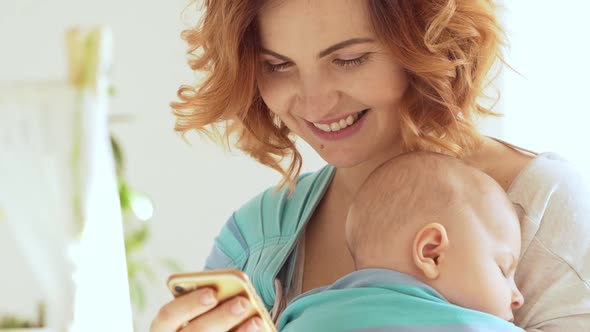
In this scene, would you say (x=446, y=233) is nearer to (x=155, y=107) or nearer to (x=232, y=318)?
(x=232, y=318)

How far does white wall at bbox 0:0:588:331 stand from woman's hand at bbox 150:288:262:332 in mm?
1687

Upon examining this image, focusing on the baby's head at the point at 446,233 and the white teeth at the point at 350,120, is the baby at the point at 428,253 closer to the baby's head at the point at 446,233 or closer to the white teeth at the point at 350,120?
the baby's head at the point at 446,233

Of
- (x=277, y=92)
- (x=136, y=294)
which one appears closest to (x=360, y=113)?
(x=277, y=92)

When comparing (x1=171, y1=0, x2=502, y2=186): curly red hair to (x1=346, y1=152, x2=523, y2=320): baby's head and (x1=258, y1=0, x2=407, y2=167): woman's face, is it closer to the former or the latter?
(x1=258, y1=0, x2=407, y2=167): woman's face

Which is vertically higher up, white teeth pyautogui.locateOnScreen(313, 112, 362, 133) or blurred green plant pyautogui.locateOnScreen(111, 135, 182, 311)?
white teeth pyautogui.locateOnScreen(313, 112, 362, 133)

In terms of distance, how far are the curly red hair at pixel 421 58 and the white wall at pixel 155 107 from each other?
123 centimetres

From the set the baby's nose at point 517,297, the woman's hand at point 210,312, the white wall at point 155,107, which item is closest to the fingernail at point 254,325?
the woman's hand at point 210,312

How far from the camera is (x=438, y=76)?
1.59 metres

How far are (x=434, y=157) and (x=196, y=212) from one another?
1736 mm

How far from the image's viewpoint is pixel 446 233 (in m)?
1.37

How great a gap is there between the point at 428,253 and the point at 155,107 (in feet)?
5.96

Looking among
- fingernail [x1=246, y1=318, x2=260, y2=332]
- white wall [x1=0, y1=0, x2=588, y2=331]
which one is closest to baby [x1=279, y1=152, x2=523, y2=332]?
fingernail [x1=246, y1=318, x2=260, y2=332]

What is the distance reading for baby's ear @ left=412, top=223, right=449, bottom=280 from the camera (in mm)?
1355

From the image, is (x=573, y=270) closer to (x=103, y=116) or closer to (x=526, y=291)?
(x=526, y=291)
